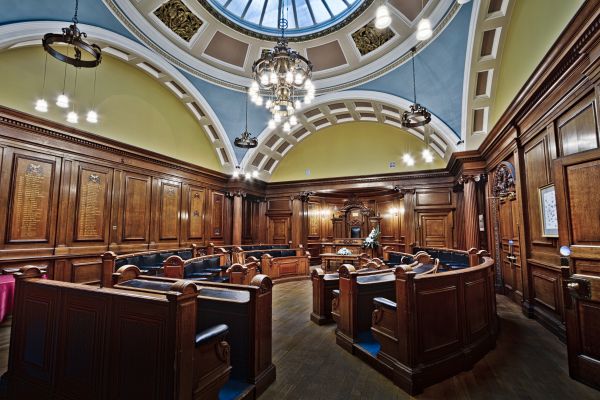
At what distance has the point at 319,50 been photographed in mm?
8141

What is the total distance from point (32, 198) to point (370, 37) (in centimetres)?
827

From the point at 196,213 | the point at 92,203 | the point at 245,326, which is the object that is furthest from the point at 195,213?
the point at 245,326

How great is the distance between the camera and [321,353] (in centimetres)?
333

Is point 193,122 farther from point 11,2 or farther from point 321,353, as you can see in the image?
point 321,353

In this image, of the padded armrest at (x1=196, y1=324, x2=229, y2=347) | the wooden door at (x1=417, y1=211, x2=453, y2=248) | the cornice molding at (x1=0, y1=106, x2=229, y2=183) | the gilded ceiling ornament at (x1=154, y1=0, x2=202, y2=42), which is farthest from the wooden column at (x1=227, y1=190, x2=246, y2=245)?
the padded armrest at (x1=196, y1=324, x2=229, y2=347)

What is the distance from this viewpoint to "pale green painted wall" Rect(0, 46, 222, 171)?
5.44m

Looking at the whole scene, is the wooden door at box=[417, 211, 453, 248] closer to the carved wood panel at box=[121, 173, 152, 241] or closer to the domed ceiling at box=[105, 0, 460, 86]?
the domed ceiling at box=[105, 0, 460, 86]

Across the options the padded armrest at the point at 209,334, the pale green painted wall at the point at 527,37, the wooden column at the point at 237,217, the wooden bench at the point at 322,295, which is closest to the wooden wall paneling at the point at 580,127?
the pale green painted wall at the point at 527,37

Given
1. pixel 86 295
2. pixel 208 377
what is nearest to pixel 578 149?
pixel 208 377

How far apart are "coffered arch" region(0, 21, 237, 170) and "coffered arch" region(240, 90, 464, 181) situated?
3.74ft

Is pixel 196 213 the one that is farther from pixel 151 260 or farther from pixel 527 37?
pixel 527 37

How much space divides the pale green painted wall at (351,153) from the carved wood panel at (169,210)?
15.1ft

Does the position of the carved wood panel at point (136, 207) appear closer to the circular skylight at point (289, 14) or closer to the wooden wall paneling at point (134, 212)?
the wooden wall paneling at point (134, 212)

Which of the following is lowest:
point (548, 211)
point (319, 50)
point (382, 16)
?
point (548, 211)
